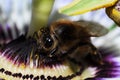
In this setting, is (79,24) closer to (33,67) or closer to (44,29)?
(44,29)

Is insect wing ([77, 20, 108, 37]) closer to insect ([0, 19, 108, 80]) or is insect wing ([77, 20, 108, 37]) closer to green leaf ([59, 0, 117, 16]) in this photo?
insect ([0, 19, 108, 80])

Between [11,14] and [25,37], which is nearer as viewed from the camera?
[25,37]

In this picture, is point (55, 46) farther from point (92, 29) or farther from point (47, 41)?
point (92, 29)

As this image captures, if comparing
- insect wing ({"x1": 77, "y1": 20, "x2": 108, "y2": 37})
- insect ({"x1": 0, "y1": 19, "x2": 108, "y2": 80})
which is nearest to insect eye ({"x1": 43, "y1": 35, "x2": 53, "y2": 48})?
insect ({"x1": 0, "y1": 19, "x2": 108, "y2": 80})

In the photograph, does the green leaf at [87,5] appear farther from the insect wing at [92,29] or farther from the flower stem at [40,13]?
the flower stem at [40,13]

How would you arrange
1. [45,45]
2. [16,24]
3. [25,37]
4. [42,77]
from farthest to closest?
[16,24] → [25,37] → [42,77] → [45,45]

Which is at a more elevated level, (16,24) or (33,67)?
(16,24)

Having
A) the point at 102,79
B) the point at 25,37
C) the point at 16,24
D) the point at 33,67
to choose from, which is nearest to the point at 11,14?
the point at 16,24
